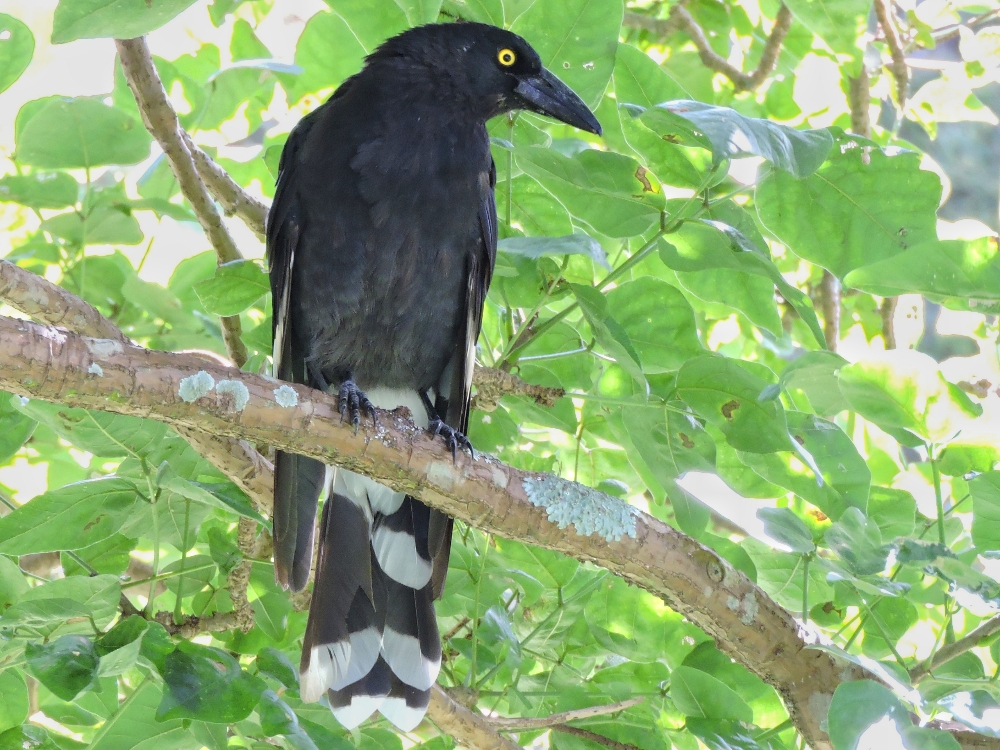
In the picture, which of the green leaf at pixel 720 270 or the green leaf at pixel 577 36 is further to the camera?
the green leaf at pixel 577 36

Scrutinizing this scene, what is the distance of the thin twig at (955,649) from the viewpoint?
183 cm

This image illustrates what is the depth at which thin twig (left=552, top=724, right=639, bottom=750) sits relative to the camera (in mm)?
2045

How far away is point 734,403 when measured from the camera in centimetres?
192

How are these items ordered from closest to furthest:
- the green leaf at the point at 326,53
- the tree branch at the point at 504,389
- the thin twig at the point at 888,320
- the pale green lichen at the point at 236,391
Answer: the pale green lichen at the point at 236,391, the tree branch at the point at 504,389, the green leaf at the point at 326,53, the thin twig at the point at 888,320

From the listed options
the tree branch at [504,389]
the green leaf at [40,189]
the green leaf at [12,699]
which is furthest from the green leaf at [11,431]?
the tree branch at [504,389]

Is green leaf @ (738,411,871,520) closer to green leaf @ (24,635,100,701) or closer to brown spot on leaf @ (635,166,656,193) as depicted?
brown spot on leaf @ (635,166,656,193)

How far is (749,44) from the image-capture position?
402 cm

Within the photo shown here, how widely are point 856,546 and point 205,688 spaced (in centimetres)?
110

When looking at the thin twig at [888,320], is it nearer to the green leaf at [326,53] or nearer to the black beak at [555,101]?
the black beak at [555,101]

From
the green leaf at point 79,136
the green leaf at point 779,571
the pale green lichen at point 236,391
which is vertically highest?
the green leaf at point 79,136

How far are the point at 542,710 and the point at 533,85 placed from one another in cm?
155

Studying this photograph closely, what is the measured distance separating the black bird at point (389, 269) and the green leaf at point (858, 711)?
0.96 metres

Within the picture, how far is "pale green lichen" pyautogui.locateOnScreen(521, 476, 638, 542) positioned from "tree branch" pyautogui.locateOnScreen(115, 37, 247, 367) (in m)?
1.00

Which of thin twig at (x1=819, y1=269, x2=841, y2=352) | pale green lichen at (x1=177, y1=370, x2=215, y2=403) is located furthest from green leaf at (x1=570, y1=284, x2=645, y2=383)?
thin twig at (x1=819, y1=269, x2=841, y2=352)
